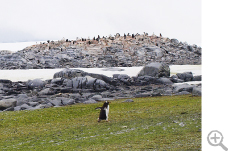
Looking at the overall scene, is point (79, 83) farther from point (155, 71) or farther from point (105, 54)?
point (105, 54)

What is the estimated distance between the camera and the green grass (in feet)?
58.6

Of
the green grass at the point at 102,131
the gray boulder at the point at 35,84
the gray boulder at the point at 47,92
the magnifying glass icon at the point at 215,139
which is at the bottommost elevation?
the green grass at the point at 102,131

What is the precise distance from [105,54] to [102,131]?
112298 millimetres

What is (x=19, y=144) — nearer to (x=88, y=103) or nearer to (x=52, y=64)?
(x=88, y=103)

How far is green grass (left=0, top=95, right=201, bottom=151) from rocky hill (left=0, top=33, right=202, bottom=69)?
83.3 meters

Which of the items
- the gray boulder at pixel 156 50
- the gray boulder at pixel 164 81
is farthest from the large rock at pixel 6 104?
the gray boulder at pixel 156 50

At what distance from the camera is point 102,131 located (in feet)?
74.1

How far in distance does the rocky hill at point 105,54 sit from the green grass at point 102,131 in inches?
3279

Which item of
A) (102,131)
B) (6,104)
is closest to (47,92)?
(6,104)

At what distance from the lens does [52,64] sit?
381 feet

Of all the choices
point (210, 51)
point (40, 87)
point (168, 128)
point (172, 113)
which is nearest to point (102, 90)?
point (40, 87)

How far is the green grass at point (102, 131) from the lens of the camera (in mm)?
17875

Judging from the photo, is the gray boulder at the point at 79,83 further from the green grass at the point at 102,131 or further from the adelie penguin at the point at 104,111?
the adelie penguin at the point at 104,111

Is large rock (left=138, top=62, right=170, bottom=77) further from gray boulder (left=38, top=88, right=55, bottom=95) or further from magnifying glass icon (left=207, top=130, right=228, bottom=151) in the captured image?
magnifying glass icon (left=207, top=130, right=228, bottom=151)
